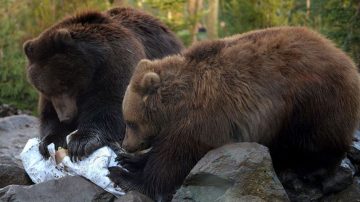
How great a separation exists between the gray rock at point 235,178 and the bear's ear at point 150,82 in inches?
27.6

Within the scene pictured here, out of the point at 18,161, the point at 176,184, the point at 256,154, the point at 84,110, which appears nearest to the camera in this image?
the point at 256,154

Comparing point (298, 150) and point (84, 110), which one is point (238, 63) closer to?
point (298, 150)

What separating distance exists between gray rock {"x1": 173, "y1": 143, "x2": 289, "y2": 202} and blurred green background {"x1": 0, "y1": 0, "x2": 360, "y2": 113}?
5017 millimetres

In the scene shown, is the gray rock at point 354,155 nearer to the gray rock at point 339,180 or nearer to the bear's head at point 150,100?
the gray rock at point 339,180

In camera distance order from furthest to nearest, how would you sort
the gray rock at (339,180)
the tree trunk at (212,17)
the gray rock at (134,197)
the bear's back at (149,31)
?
the tree trunk at (212,17) < the bear's back at (149,31) < the gray rock at (339,180) < the gray rock at (134,197)

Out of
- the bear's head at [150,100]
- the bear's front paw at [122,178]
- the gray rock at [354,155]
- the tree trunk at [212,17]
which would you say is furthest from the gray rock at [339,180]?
the tree trunk at [212,17]

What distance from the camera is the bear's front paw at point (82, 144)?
6.20 m

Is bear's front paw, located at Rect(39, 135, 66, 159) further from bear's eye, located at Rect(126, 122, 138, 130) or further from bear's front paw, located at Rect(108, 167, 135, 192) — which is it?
bear's eye, located at Rect(126, 122, 138, 130)

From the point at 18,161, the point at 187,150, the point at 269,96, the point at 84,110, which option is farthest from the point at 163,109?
the point at 18,161

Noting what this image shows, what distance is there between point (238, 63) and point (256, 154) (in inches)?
30.1

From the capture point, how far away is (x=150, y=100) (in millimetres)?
5543

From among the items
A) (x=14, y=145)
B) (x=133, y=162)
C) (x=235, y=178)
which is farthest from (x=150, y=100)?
(x=14, y=145)

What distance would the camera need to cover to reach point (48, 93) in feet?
22.4

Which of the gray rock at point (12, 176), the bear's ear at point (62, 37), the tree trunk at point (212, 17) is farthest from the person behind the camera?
the tree trunk at point (212, 17)
